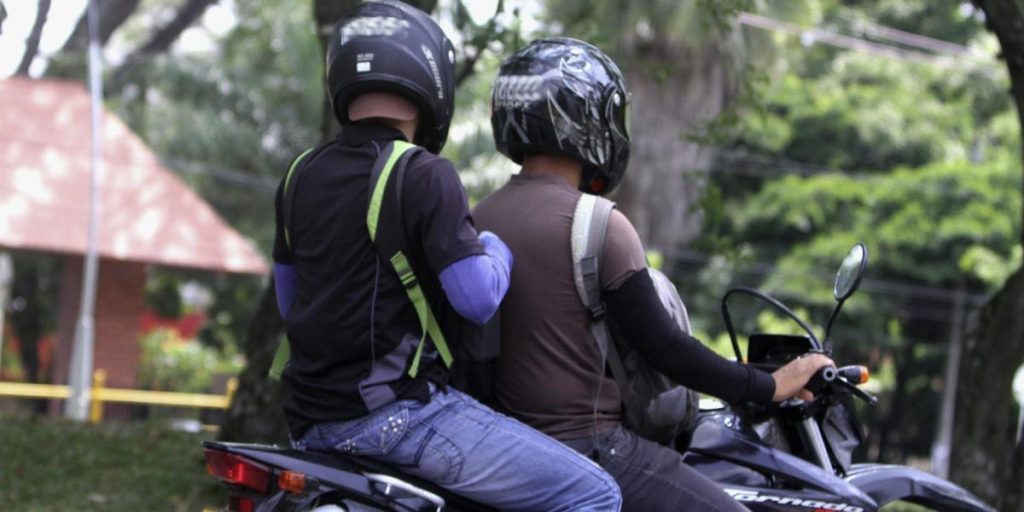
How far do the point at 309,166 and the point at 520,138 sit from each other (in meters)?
0.55

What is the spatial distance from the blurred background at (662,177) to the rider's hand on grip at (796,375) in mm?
14067

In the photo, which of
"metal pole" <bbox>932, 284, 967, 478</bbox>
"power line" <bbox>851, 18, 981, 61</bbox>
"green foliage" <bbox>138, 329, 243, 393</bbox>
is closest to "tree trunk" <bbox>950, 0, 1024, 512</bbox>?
"green foliage" <bbox>138, 329, 243, 393</bbox>

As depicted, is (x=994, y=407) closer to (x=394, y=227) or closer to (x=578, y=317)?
(x=578, y=317)

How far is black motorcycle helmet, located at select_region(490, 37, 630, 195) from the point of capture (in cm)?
364

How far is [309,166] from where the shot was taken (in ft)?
11.5

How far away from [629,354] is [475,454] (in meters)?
0.57

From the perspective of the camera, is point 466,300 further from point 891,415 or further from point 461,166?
point 891,415

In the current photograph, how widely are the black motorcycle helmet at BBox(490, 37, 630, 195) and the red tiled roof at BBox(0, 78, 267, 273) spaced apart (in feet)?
58.8

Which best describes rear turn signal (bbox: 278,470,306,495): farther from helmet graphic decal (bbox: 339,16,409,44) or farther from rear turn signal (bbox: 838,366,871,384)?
rear turn signal (bbox: 838,366,871,384)

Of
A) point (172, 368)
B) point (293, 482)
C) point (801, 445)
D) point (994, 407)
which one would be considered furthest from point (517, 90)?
point (172, 368)

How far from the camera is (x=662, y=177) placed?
22766 mm

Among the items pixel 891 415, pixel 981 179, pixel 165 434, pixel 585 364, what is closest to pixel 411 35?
pixel 585 364

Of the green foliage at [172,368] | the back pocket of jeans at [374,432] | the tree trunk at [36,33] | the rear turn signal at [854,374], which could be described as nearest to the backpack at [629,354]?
the rear turn signal at [854,374]

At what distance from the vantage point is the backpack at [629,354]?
3559 mm
